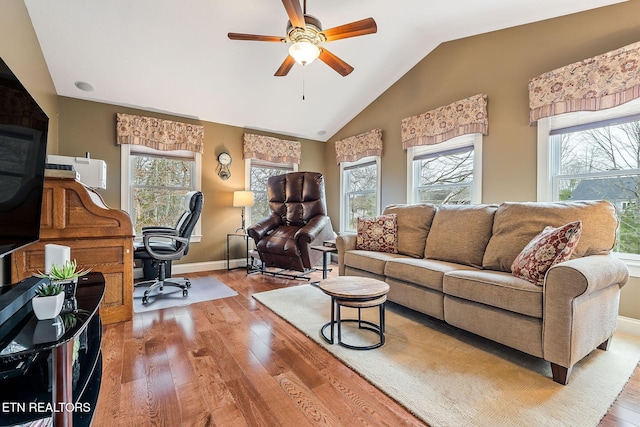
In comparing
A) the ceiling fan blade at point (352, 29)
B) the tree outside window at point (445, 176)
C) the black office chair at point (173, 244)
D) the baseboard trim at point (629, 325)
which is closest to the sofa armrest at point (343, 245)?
the tree outside window at point (445, 176)

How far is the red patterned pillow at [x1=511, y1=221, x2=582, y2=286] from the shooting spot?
5.60 ft

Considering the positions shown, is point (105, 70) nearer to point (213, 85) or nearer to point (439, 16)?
point (213, 85)

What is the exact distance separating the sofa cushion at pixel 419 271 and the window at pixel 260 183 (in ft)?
9.68

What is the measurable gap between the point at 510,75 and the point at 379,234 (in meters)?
2.11

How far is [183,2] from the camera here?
256 cm

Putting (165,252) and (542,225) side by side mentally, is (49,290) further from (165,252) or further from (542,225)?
(542,225)

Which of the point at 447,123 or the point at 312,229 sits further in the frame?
the point at 312,229

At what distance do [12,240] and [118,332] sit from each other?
127 centimetres

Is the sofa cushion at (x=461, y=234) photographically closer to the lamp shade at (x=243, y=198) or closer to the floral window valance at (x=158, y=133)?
the lamp shade at (x=243, y=198)

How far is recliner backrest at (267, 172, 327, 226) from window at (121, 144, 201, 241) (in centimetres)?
124

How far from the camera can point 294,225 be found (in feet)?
14.0

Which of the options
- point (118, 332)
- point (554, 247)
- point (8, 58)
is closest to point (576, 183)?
point (554, 247)

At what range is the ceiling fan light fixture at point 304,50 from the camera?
7.42 feet

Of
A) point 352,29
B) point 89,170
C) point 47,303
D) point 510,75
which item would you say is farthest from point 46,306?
point 510,75
